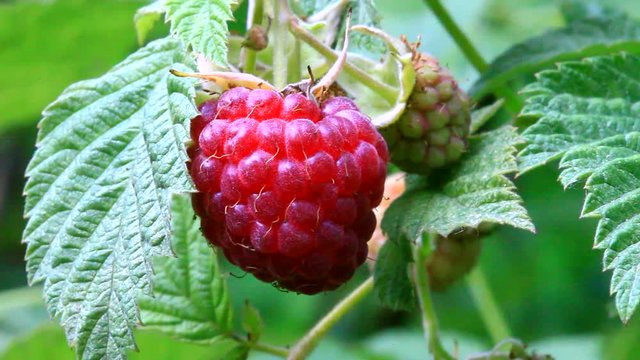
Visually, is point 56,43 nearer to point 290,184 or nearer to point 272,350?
point 272,350

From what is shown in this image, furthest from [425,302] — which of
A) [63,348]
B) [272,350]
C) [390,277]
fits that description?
[63,348]

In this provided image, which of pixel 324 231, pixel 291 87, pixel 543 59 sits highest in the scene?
pixel 291 87

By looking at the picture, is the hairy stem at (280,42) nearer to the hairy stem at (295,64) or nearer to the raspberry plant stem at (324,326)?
the hairy stem at (295,64)

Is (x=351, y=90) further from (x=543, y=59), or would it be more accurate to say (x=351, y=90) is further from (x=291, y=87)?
(x=543, y=59)

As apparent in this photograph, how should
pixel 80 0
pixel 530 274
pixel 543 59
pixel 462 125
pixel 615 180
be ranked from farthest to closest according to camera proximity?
1. pixel 530 274
2. pixel 80 0
3. pixel 543 59
4. pixel 462 125
5. pixel 615 180

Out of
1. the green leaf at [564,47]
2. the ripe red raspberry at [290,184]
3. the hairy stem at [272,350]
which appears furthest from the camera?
the green leaf at [564,47]

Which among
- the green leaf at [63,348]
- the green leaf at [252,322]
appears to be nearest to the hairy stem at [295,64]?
the green leaf at [252,322]

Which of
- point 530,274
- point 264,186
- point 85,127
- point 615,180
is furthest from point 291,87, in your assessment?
point 530,274

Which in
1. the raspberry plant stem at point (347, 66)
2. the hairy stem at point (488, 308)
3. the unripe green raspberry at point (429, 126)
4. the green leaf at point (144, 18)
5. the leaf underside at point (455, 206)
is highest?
the green leaf at point (144, 18)
